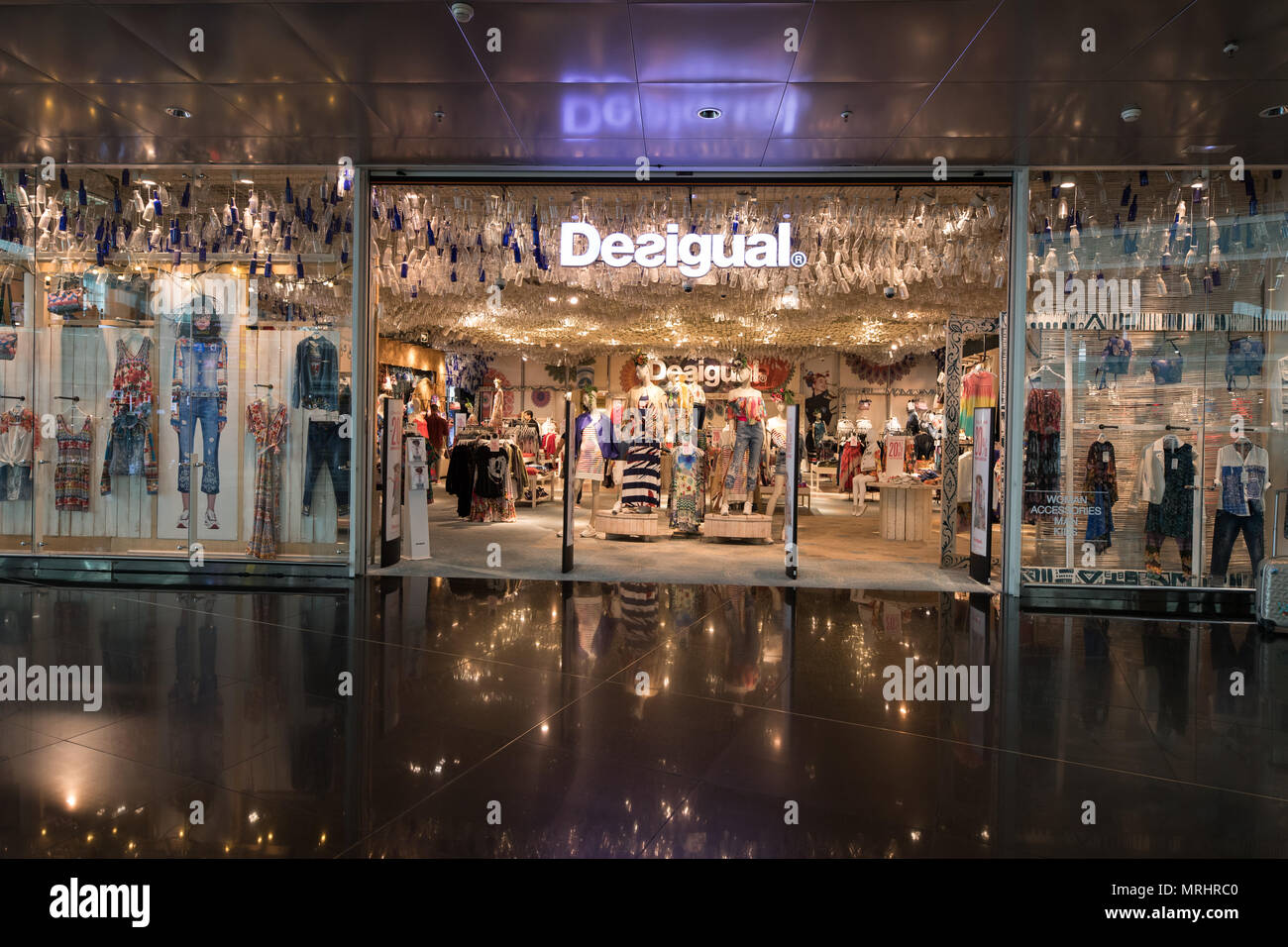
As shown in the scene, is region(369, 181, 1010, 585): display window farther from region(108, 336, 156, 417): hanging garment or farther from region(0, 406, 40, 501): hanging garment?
region(0, 406, 40, 501): hanging garment

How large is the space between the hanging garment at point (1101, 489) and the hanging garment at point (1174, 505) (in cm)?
34

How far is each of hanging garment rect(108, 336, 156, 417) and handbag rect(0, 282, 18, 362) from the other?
943 millimetres

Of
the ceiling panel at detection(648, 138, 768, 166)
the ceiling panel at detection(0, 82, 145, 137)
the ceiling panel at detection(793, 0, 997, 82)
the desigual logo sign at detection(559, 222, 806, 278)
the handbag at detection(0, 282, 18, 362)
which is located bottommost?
the handbag at detection(0, 282, 18, 362)

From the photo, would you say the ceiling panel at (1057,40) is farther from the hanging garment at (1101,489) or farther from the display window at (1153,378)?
the hanging garment at (1101,489)

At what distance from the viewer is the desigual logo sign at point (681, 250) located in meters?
6.65

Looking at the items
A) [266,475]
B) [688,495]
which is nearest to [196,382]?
[266,475]

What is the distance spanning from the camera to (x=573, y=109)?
5562mm

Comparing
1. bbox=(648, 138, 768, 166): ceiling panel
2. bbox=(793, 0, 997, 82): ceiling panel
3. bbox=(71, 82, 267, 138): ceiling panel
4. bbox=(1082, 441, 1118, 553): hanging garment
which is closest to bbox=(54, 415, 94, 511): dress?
bbox=(71, 82, 267, 138): ceiling panel

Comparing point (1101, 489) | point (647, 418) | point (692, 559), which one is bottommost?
point (692, 559)

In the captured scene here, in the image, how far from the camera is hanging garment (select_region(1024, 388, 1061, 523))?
21.8 ft

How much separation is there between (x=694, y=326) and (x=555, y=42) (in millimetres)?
10122

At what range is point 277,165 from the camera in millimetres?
6762

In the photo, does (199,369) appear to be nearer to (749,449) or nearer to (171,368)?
(171,368)
